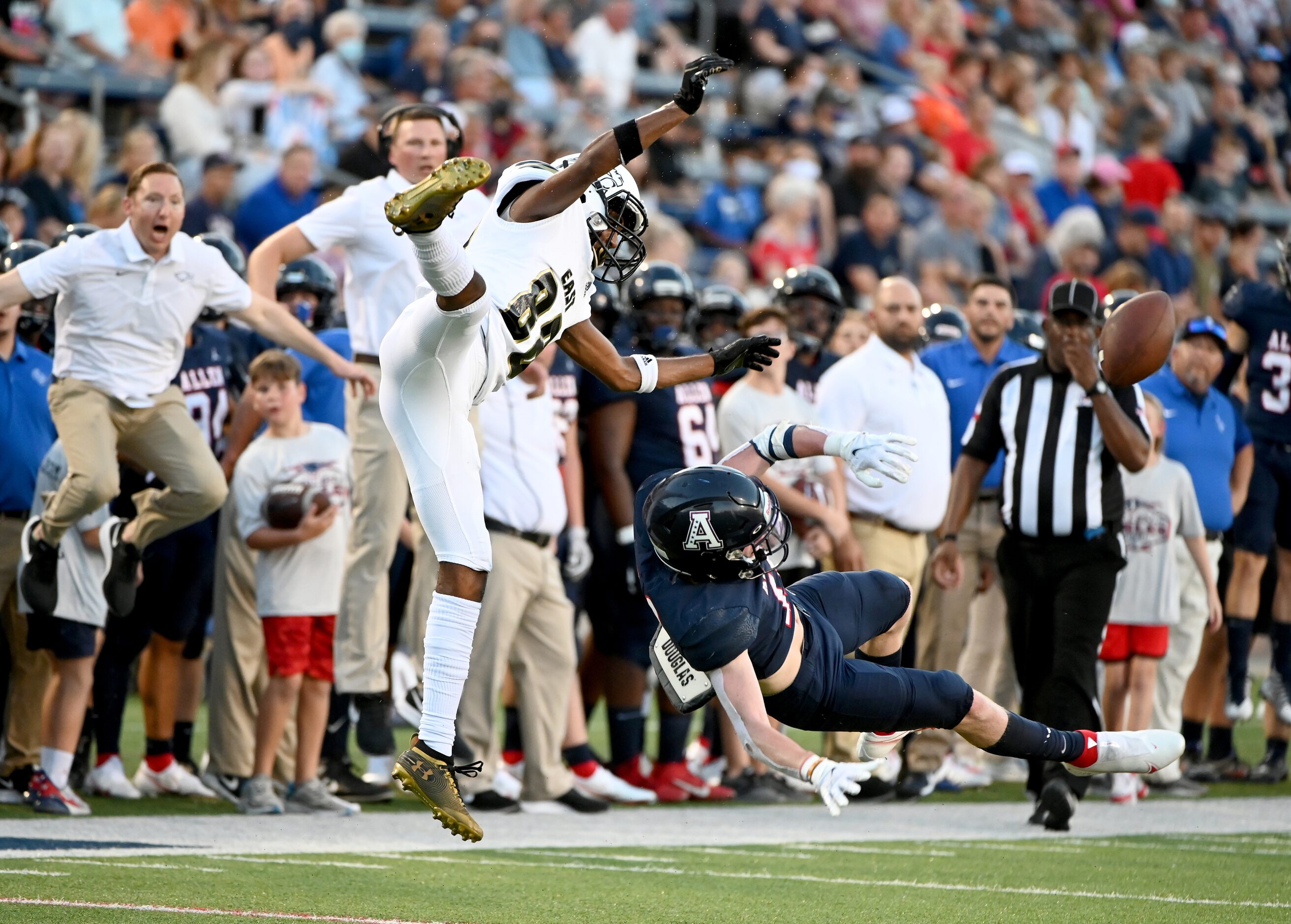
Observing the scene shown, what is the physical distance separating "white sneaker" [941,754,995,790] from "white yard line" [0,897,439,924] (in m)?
4.41

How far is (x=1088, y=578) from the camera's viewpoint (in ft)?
26.4

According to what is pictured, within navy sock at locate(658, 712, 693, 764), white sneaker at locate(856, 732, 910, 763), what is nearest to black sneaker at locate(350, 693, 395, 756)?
navy sock at locate(658, 712, 693, 764)

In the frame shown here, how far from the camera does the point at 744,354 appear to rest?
618cm

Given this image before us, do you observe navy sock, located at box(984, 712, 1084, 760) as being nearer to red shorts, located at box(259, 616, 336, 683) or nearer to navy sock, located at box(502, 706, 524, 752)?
red shorts, located at box(259, 616, 336, 683)

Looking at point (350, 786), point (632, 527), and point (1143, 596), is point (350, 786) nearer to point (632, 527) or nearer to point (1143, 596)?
point (632, 527)

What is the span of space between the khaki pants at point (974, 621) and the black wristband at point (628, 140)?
4105mm

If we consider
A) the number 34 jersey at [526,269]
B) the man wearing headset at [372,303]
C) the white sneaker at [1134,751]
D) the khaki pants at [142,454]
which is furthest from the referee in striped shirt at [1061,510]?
the khaki pants at [142,454]

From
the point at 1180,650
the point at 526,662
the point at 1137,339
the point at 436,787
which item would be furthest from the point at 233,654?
the point at 1180,650

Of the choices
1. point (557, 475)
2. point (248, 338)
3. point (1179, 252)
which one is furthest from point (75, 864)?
point (1179, 252)

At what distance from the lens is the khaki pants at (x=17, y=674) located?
7.89 meters

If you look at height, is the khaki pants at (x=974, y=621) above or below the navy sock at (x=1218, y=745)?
above

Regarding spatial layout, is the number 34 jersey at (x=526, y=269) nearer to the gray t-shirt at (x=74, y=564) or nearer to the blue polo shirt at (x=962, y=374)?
the gray t-shirt at (x=74, y=564)

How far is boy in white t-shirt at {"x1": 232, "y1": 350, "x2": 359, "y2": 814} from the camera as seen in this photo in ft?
26.0

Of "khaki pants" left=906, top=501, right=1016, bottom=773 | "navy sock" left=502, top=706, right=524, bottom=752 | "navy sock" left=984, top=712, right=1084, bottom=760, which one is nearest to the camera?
"navy sock" left=984, top=712, right=1084, bottom=760
